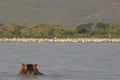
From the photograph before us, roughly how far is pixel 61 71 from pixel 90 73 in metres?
2.80

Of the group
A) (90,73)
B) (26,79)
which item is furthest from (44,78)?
(90,73)

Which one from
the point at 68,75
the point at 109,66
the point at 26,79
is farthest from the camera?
the point at 109,66

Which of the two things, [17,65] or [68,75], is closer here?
[68,75]

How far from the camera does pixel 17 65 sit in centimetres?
6119

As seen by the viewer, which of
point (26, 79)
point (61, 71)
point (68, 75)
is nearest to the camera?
point (26, 79)

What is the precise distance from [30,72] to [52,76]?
165cm

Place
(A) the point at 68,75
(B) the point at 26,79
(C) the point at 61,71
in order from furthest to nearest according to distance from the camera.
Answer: (C) the point at 61,71
(A) the point at 68,75
(B) the point at 26,79

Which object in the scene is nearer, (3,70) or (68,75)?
(68,75)

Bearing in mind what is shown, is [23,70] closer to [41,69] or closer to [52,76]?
[52,76]

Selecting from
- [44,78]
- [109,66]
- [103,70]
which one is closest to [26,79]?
Answer: [44,78]

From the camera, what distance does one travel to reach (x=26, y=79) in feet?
156

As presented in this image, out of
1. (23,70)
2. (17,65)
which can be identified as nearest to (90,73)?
(23,70)

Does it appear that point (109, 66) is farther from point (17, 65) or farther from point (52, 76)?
point (52, 76)

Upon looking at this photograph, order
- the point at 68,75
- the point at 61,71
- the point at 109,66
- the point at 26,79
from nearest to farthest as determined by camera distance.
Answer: the point at 26,79
the point at 68,75
the point at 61,71
the point at 109,66
